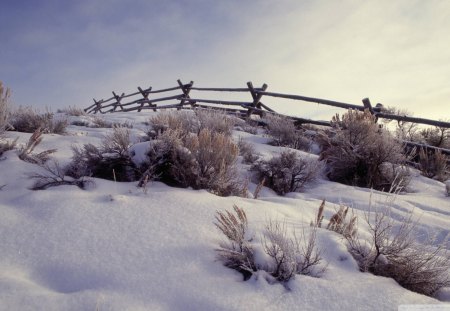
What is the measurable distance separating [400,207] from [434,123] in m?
3.30

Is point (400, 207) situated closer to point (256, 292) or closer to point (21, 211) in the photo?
point (256, 292)

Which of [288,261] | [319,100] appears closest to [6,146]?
[288,261]

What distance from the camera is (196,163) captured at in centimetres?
320

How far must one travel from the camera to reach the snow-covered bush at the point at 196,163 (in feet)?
10.2

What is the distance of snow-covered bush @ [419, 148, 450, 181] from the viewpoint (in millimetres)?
5375

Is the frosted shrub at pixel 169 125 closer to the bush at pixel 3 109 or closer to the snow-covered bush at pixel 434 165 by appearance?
the bush at pixel 3 109

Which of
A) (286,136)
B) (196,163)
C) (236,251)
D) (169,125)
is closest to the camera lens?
(236,251)

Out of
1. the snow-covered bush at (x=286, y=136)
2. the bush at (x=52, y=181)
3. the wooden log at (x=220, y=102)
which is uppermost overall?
the wooden log at (x=220, y=102)

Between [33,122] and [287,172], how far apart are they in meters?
4.13

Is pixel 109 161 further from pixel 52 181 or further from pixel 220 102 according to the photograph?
pixel 220 102

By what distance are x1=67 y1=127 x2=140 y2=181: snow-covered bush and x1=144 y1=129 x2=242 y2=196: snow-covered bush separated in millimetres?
313

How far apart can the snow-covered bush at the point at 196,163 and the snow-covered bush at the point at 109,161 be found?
0.31m

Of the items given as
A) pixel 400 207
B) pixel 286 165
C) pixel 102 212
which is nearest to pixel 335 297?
pixel 102 212

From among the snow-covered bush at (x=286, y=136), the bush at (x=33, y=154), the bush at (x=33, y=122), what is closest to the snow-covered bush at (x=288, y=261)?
the bush at (x=33, y=154)
